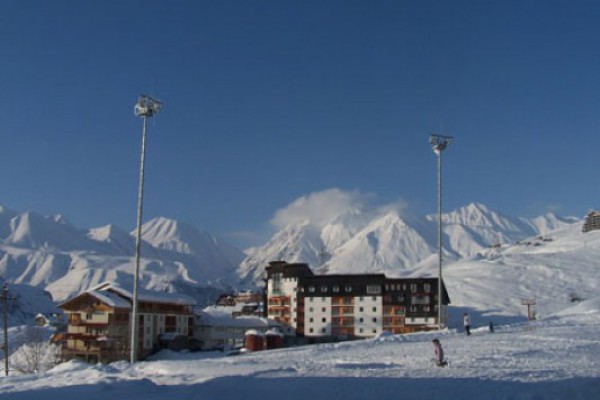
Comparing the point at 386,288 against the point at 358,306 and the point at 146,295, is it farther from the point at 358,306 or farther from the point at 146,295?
the point at 146,295

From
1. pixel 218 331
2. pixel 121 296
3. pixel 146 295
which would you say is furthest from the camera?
pixel 218 331

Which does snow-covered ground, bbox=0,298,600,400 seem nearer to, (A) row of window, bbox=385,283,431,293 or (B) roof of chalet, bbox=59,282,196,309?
(B) roof of chalet, bbox=59,282,196,309

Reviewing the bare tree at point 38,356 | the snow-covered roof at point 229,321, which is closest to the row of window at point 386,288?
the snow-covered roof at point 229,321

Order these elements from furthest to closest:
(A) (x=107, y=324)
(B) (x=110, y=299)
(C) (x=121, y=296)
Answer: (C) (x=121, y=296)
(B) (x=110, y=299)
(A) (x=107, y=324)

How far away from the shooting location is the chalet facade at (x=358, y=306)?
4451 inches

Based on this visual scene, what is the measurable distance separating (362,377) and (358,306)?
91450 millimetres

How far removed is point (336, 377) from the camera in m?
25.4

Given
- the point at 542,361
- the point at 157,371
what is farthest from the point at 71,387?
the point at 542,361

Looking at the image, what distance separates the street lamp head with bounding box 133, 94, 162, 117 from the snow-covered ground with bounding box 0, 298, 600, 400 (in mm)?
22093

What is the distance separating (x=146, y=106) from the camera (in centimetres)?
5094

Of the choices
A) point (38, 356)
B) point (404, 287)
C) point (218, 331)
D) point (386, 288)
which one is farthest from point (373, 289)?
point (38, 356)

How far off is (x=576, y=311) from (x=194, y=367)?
1960 inches

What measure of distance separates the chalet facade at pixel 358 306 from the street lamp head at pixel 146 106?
7056 cm

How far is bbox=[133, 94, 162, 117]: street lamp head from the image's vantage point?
50906 mm
